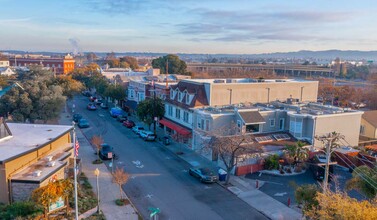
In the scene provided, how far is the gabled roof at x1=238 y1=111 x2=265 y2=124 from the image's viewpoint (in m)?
33.5

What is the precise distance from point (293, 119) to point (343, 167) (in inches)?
259

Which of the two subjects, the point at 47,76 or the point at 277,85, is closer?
the point at 277,85

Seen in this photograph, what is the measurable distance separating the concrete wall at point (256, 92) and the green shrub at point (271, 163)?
37.0ft

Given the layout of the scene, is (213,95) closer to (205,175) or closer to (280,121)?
(280,121)

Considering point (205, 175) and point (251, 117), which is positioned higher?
point (251, 117)

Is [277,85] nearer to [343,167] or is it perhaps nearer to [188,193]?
[343,167]

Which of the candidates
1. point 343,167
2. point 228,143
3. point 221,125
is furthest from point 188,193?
point 343,167

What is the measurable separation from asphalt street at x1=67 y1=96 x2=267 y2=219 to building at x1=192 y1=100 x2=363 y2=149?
16.5 ft

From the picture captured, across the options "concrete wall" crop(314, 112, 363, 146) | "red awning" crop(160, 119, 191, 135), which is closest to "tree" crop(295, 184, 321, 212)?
"concrete wall" crop(314, 112, 363, 146)

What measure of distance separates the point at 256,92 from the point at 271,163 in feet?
44.5

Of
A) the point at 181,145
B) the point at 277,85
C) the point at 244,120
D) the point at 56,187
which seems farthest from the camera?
the point at 277,85

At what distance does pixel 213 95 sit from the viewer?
39062 mm

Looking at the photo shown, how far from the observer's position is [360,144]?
130ft

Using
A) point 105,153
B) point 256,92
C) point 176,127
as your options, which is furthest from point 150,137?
point 256,92
